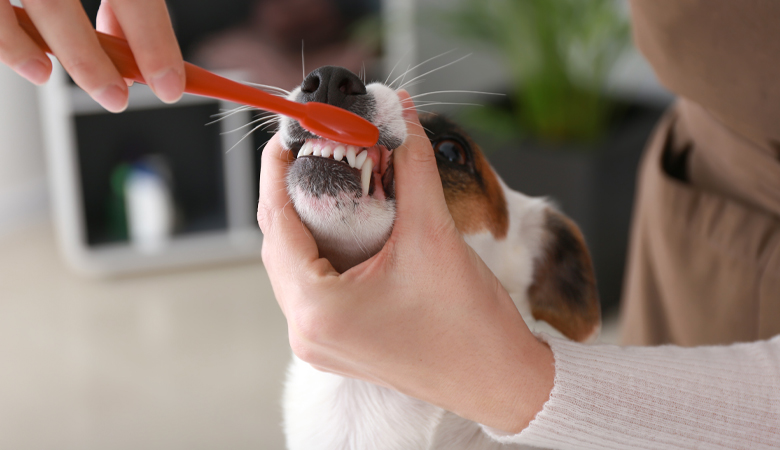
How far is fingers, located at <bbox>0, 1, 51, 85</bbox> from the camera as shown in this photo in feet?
1.81

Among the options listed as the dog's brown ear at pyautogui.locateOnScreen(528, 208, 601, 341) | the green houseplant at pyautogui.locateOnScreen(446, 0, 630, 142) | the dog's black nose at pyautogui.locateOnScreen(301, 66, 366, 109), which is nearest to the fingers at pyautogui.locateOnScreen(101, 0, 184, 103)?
the dog's black nose at pyautogui.locateOnScreen(301, 66, 366, 109)

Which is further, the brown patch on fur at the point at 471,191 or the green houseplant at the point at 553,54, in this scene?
the green houseplant at the point at 553,54

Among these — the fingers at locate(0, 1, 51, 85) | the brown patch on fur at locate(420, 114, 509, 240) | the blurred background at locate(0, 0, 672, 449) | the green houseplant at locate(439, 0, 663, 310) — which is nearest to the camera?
the fingers at locate(0, 1, 51, 85)

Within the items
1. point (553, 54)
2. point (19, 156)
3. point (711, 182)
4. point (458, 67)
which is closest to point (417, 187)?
point (711, 182)

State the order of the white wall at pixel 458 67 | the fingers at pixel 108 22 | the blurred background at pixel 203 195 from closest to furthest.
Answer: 1. the fingers at pixel 108 22
2. the blurred background at pixel 203 195
3. the white wall at pixel 458 67

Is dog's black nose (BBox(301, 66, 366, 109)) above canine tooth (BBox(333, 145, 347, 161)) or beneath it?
above

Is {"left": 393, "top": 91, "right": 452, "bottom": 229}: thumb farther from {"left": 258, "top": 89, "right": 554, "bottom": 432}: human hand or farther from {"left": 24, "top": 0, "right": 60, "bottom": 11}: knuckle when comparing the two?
{"left": 24, "top": 0, "right": 60, "bottom": 11}: knuckle

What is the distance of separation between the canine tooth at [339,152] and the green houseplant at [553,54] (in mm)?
2135

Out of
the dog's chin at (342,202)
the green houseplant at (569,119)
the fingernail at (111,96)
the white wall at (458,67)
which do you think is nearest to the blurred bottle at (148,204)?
the white wall at (458,67)

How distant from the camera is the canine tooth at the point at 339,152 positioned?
0.78m

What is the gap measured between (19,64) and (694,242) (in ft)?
3.76

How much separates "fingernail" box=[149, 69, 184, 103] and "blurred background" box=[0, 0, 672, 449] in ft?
5.12

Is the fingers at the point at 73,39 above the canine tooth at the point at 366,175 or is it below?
above

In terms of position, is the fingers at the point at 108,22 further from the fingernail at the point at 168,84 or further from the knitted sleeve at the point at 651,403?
the knitted sleeve at the point at 651,403
